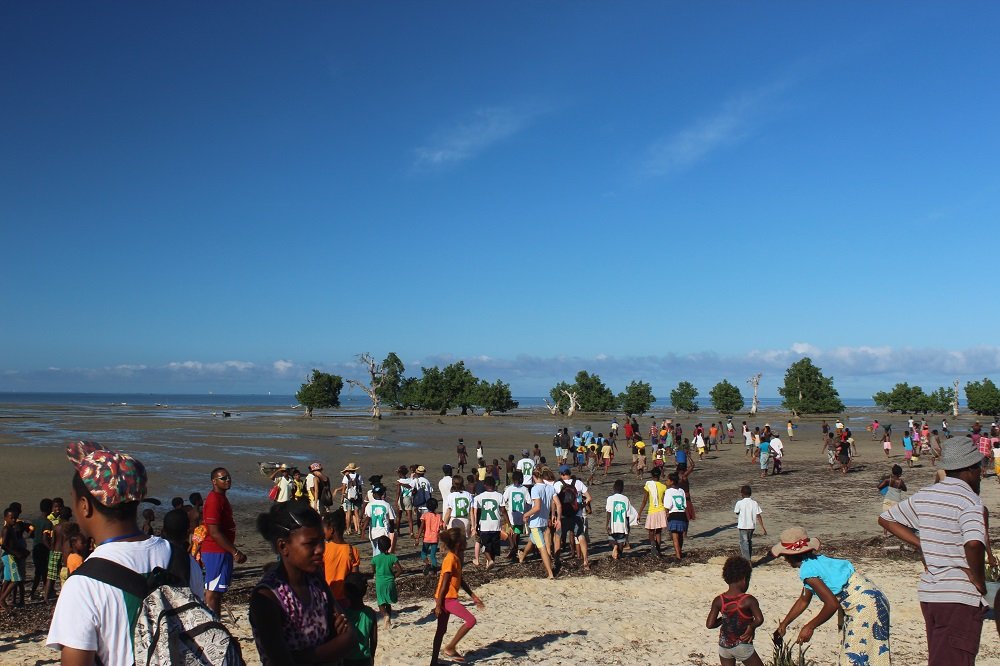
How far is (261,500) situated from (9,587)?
39.3ft

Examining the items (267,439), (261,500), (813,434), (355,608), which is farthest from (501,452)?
(355,608)

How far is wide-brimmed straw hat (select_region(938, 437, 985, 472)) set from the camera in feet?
15.7

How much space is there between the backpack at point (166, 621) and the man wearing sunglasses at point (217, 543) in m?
5.41

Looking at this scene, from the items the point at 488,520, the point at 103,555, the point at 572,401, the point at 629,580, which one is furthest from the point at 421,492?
the point at 572,401

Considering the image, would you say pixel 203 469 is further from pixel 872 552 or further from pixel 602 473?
pixel 872 552

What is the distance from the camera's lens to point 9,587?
32.6 ft

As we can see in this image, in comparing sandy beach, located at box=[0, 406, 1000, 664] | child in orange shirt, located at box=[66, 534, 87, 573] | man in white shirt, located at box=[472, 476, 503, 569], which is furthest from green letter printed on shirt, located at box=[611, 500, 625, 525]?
Answer: child in orange shirt, located at box=[66, 534, 87, 573]

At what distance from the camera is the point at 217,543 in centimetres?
803

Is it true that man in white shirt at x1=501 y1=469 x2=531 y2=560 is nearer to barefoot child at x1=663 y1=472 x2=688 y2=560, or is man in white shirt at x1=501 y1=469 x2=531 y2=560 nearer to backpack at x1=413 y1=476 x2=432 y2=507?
backpack at x1=413 y1=476 x2=432 y2=507

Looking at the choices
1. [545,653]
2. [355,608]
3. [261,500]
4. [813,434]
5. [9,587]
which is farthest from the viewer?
[813,434]

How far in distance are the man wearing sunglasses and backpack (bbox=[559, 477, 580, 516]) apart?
20.7 ft

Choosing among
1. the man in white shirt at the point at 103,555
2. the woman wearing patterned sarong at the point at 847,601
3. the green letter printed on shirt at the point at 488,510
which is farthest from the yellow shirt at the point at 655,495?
the man in white shirt at the point at 103,555

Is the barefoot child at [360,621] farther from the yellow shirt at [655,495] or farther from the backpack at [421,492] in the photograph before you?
the backpack at [421,492]

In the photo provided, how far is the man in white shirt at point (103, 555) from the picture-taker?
2.67m
